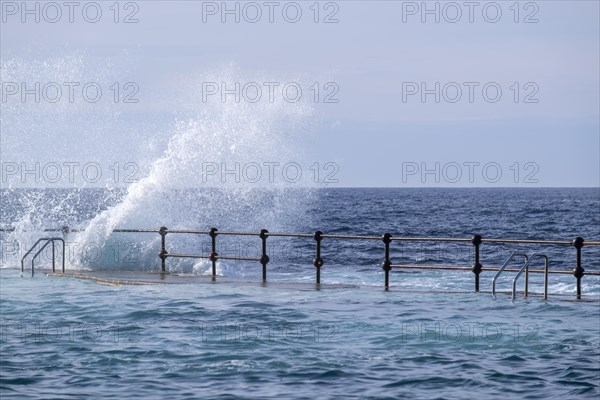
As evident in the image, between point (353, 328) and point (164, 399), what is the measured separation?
5.41 meters

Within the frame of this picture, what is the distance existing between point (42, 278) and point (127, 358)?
10.9 meters

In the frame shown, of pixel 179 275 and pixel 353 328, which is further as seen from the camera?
pixel 179 275

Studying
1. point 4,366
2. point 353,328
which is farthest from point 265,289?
point 4,366

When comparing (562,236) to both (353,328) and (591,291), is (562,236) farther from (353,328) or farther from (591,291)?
(353,328)

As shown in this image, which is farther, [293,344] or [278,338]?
[278,338]

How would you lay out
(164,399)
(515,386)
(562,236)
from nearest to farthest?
(164,399)
(515,386)
(562,236)

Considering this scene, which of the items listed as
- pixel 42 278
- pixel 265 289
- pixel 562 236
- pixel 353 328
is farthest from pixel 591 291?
pixel 562 236

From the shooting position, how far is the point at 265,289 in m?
21.7

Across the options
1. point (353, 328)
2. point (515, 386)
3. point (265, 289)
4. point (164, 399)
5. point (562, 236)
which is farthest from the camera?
point (562, 236)

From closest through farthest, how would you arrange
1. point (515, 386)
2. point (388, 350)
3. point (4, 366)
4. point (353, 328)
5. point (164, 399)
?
point (164, 399) < point (515, 386) < point (4, 366) < point (388, 350) < point (353, 328)

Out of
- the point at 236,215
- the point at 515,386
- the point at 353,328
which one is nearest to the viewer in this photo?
the point at 515,386

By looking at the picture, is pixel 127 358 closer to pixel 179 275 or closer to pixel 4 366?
pixel 4 366

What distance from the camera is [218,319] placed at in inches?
692

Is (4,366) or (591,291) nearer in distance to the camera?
(4,366)
